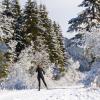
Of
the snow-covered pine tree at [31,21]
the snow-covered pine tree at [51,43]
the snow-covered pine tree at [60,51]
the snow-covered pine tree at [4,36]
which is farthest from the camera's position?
the snow-covered pine tree at [60,51]

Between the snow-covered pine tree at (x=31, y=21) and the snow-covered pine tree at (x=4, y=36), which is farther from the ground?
the snow-covered pine tree at (x=31, y=21)

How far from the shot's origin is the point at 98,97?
21.3m

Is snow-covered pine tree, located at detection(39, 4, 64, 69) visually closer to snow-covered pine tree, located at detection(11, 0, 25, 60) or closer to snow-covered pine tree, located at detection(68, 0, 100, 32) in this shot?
snow-covered pine tree, located at detection(11, 0, 25, 60)

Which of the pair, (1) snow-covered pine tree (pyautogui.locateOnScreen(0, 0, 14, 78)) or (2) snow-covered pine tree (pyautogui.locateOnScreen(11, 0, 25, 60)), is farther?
(2) snow-covered pine tree (pyautogui.locateOnScreen(11, 0, 25, 60))

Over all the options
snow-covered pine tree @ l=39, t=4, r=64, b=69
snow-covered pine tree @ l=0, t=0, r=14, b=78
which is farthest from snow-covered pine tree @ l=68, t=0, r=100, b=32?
snow-covered pine tree @ l=39, t=4, r=64, b=69

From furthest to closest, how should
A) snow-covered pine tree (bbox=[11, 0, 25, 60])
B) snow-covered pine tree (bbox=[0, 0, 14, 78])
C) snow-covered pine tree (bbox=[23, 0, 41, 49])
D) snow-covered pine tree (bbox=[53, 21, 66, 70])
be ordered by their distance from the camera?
snow-covered pine tree (bbox=[53, 21, 66, 70])
snow-covered pine tree (bbox=[23, 0, 41, 49])
snow-covered pine tree (bbox=[11, 0, 25, 60])
snow-covered pine tree (bbox=[0, 0, 14, 78])

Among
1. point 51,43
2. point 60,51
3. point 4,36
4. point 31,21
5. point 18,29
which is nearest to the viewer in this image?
point 4,36

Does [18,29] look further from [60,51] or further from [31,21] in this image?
[60,51]

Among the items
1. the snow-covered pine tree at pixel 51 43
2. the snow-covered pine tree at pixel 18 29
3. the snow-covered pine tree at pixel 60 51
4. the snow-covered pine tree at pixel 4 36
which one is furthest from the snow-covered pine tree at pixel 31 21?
the snow-covered pine tree at pixel 60 51

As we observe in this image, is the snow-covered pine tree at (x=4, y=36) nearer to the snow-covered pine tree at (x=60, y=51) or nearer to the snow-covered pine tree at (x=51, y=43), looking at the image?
the snow-covered pine tree at (x=51, y=43)

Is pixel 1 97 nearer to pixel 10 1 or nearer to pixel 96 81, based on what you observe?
pixel 96 81

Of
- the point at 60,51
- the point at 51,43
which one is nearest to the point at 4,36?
the point at 51,43

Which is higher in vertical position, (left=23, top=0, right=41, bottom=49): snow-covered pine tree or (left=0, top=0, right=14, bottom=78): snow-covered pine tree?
(left=23, top=0, right=41, bottom=49): snow-covered pine tree

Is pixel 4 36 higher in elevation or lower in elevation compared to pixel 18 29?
lower
